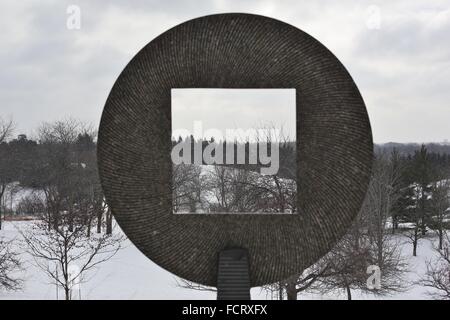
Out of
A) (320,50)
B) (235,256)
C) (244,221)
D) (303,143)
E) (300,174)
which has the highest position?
(320,50)

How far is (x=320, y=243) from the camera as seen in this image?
7527mm

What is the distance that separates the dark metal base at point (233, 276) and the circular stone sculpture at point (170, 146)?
0.21 metres

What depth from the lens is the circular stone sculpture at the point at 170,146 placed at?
7496 millimetres

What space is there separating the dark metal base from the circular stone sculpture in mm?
205

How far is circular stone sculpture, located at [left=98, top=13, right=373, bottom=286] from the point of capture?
7.50 m

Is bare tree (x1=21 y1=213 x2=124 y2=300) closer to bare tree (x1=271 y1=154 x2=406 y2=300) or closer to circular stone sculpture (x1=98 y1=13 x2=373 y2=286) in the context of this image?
bare tree (x1=271 y1=154 x2=406 y2=300)

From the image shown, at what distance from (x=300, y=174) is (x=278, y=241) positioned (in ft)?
3.72

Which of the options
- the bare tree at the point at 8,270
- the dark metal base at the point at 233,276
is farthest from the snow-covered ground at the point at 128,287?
the dark metal base at the point at 233,276

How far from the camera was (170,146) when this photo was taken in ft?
24.8

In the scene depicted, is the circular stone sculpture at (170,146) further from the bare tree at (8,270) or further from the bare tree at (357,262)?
the bare tree at (8,270)

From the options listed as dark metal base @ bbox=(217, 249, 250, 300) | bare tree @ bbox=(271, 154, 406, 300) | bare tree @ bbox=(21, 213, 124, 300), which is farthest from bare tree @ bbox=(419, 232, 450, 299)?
bare tree @ bbox=(21, 213, 124, 300)

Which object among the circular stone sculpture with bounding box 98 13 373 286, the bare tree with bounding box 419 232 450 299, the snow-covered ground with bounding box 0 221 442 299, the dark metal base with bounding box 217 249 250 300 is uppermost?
the circular stone sculpture with bounding box 98 13 373 286

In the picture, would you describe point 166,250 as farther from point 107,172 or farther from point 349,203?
point 349,203
